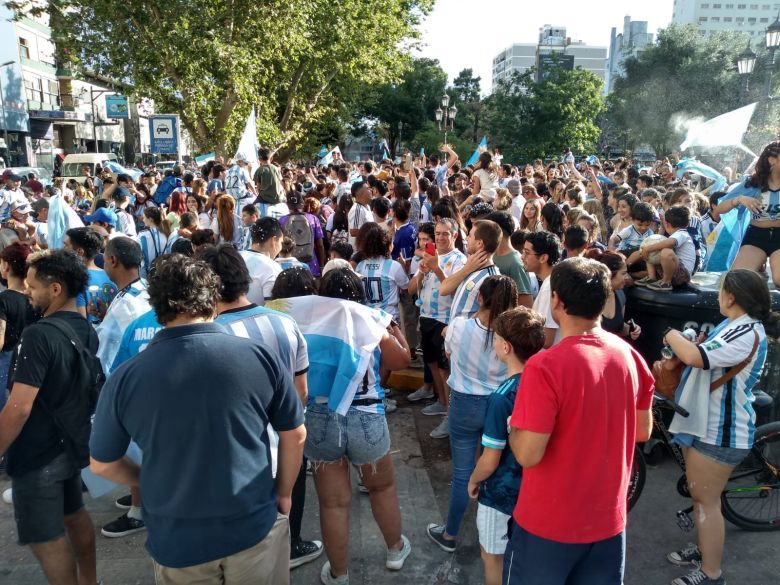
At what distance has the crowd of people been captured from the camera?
1.99m

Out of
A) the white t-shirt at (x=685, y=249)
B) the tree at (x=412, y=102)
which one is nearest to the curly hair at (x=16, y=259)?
the white t-shirt at (x=685, y=249)

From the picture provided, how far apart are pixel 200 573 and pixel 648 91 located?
52695 millimetres

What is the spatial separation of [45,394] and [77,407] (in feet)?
0.53

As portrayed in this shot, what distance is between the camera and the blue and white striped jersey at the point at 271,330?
264 cm

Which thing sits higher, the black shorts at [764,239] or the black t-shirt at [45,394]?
the black shorts at [764,239]

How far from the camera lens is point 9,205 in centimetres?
1102

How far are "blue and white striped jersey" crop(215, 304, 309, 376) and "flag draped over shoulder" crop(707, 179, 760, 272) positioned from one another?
443cm

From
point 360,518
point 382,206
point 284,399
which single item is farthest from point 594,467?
point 382,206

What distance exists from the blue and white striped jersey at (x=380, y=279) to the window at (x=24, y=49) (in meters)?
43.2

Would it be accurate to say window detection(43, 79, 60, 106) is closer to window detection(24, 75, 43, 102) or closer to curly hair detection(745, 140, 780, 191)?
window detection(24, 75, 43, 102)

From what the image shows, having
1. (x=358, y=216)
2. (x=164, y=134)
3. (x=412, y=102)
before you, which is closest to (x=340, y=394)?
(x=358, y=216)

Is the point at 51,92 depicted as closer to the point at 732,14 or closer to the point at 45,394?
the point at 45,394

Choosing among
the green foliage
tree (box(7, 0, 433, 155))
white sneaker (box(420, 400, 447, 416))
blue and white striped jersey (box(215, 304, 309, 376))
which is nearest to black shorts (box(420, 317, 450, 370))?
white sneaker (box(420, 400, 447, 416))

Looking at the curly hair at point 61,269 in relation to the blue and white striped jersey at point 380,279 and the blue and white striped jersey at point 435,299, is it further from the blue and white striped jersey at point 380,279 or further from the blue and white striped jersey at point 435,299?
the blue and white striped jersey at point 435,299
